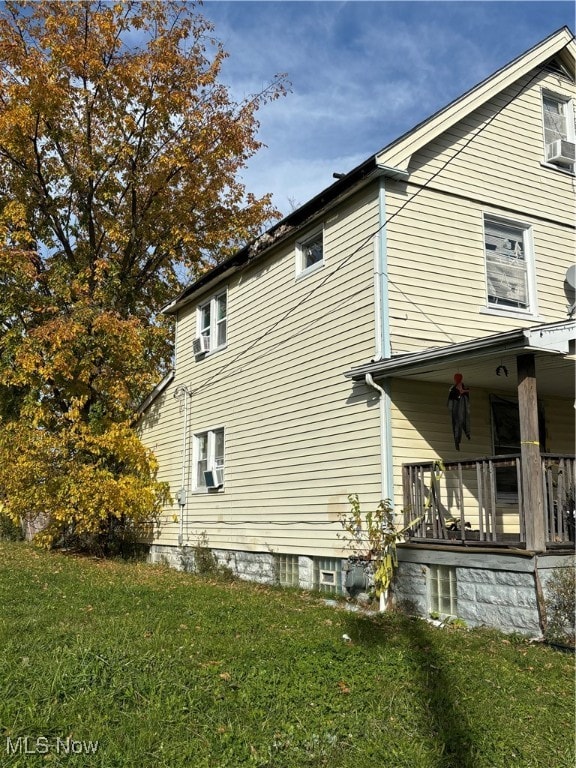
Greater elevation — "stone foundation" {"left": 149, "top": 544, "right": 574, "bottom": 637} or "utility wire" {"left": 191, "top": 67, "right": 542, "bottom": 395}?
"utility wire" {"left": 191, "top": 67, "right": 542, "bottom": 395}

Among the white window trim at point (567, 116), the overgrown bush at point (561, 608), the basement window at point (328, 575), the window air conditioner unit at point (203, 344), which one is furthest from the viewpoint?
the window air conditioner unit at point (203, 344)

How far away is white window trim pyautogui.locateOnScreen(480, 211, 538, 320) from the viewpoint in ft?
37.9

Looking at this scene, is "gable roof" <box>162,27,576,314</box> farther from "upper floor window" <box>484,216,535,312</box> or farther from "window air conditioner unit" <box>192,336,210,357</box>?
"window air conditioner unit" <box>192,336,210,357</box>

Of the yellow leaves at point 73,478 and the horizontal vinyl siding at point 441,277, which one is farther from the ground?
the horizontal vinyl siding at point 441,277

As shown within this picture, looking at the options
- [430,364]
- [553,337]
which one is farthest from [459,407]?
[553,337]

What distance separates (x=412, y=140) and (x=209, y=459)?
808 cm

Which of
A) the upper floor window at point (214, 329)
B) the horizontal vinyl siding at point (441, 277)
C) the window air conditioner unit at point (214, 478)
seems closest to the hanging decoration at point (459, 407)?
the horizontal vinyl siding at point (441, 277)

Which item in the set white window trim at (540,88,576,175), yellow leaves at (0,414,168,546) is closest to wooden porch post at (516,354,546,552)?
white window trim at (540,88,576,175)

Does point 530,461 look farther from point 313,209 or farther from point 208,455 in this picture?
point 208,455

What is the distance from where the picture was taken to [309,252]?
Answer: 12.8 m

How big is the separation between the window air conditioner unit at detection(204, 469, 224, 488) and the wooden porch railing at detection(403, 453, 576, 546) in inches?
226

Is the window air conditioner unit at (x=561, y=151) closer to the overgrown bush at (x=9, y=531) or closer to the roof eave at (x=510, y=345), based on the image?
the roof eave at (x=510, y=345)

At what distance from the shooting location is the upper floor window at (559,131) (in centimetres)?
1277

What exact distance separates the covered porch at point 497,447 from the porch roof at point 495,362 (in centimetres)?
1
